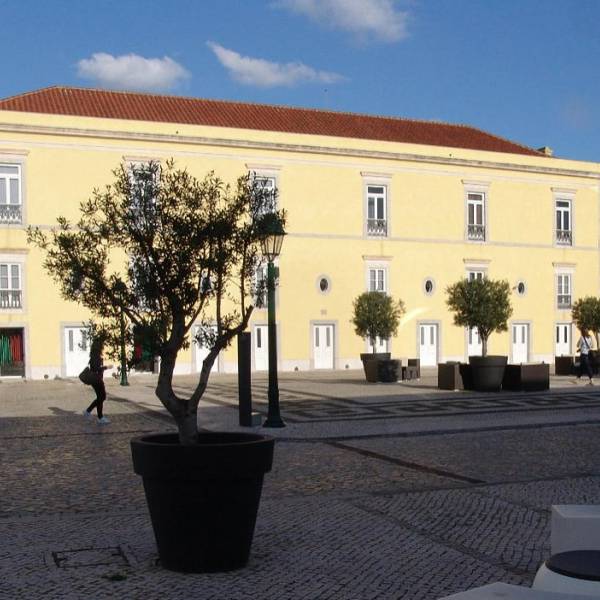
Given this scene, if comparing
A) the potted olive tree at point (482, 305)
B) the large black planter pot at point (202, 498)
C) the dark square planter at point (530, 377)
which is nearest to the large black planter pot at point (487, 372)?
the dark square planter at point (530, 377)

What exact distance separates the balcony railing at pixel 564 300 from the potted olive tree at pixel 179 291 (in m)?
33.8

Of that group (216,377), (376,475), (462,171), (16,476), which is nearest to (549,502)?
(376,475)

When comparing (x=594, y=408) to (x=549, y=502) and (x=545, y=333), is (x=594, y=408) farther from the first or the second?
(x=545, y=333)

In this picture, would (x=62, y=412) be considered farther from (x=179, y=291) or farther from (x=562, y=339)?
(x=562, y=339)

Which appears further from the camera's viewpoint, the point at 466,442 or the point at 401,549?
the point at 466,442

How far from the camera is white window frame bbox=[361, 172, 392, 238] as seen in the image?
34625 mm

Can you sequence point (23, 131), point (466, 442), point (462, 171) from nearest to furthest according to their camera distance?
point (466, 442) < point (23, 131) < point (462, 171)

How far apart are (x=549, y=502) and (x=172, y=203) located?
13.8ft

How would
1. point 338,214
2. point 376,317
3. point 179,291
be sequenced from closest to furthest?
point 179,291, point 376,317, point 338,214

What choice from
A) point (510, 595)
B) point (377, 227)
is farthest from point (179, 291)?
point (377, 227)

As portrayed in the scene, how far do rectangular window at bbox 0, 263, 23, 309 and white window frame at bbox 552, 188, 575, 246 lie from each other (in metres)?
22.5

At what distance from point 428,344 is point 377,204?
601 cm

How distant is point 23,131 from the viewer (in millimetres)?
29016

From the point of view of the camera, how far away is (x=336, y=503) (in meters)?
7.64
